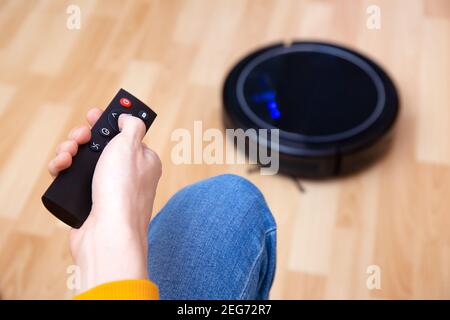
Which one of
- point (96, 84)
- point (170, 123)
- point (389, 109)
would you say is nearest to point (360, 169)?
point (389, 109)

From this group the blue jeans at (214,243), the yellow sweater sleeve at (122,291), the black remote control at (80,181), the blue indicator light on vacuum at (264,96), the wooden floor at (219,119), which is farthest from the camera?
the blue indicator light on vacuum at (264,96)

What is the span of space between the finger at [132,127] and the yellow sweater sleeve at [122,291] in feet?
0.65

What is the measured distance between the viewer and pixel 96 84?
4.90 ft

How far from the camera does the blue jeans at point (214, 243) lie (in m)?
0.72

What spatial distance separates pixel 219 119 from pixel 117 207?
0.90m

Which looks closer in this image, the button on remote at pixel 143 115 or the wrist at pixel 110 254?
the wrist at pixel 110 254

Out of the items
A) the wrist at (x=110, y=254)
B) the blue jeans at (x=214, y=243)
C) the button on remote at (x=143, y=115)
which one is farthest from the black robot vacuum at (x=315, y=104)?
the wrist at (x=110, y=254)

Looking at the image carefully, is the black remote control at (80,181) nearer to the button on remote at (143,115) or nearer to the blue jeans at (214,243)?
the button on remote at (143,115)

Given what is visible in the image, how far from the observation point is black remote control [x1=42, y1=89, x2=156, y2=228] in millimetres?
613

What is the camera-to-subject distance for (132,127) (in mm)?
662

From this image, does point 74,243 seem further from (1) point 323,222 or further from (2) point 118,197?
(1) point 323,222

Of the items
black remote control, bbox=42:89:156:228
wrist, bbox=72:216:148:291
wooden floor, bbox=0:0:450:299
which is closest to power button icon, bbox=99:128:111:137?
black remote control, bbox=42:89:156:228

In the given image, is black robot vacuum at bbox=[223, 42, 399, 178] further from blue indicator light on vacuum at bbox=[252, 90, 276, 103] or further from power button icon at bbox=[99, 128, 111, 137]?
power button icon at bbox=[99, 128, 111, 137]
